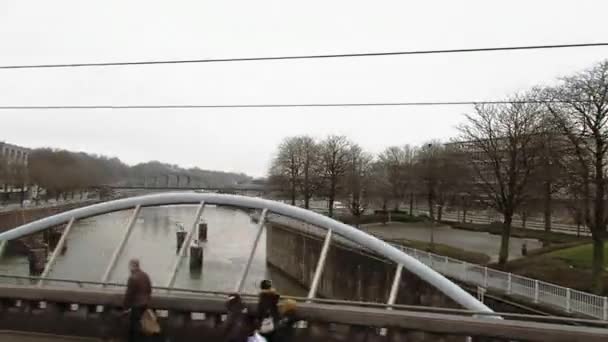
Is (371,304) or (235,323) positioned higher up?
(371,304)

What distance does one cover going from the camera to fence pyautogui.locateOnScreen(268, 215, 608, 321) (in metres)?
17.5

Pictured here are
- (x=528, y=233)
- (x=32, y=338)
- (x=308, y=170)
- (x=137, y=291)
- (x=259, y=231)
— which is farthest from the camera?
(x=308, y=170)

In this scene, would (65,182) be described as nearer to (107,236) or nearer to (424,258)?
(424,258)

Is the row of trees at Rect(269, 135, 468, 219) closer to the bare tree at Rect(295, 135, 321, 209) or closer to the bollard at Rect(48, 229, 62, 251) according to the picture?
the bare tree at Rect(295, 135, 321, 209)

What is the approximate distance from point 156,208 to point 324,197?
→ 45.2 m

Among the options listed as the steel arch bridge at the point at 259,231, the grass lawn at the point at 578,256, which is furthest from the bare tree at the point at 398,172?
the steel arch bridge at the point at 259,231

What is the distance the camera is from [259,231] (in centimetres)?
847

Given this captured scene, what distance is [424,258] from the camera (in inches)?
1062

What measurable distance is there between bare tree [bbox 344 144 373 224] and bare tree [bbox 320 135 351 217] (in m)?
0.79

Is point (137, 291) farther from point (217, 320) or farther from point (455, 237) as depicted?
point (455, 237)

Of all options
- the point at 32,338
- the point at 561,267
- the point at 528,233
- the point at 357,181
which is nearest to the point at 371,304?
the point at 32,338

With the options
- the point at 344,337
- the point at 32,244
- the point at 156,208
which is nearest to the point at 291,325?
the point at 344,337

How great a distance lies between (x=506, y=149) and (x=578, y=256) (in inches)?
293

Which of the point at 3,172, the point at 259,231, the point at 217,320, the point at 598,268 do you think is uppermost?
the point at 3,172
